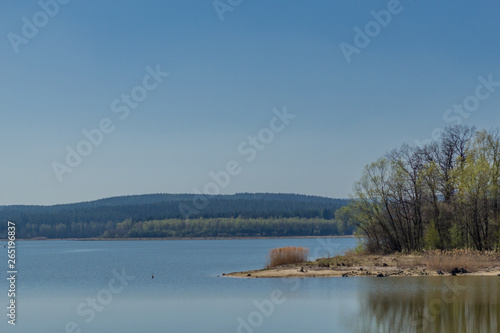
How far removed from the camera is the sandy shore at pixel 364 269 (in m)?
38.1

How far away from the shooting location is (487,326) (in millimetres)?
19859

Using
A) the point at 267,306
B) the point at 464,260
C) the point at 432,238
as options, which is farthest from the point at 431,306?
the point at 432,238

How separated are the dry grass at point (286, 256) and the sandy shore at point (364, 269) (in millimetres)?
880

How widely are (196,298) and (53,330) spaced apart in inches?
348

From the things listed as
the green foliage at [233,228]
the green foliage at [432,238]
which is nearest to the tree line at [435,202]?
the green foliage at [432,238]

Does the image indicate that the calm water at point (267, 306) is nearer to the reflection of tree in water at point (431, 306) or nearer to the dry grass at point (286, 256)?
the reflection of tree in water at point (431, 306)

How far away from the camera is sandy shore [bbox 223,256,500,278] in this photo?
38.1 metres

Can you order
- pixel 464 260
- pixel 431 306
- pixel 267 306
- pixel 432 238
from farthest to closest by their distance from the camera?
1. pixel 432 238
2. pixel 464 260
3. pixel 267 306
4. pixel 431 306

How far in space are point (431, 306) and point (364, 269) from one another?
16.4m

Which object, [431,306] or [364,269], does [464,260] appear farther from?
[431,306]

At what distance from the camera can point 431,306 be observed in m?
24.3

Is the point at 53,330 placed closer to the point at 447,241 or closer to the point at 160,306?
the point at 160,306

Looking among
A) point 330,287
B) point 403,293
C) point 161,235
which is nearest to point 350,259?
point 330,287

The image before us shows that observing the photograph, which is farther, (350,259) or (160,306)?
(350,259)
